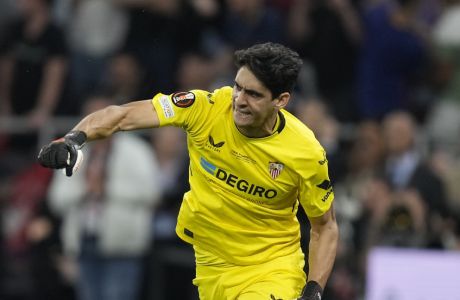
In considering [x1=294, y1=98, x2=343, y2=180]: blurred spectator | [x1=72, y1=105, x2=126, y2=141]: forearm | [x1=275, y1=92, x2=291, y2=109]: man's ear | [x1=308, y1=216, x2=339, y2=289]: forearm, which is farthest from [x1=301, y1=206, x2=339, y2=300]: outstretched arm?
[x1=294, y1=98, x2=343, y2=180]: blurred spectator

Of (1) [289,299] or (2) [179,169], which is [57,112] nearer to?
(2) [179,169]

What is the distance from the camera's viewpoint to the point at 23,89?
13188 millimetres

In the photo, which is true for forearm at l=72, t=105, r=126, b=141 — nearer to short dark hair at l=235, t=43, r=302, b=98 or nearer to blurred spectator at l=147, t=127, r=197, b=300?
short dark hair at l=235, t=43, r=302, b=98

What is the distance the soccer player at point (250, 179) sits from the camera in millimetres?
7074

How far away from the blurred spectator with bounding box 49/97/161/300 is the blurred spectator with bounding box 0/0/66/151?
1.45m

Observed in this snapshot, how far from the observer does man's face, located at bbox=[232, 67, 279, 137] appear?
7.03 m

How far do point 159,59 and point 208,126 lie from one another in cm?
567

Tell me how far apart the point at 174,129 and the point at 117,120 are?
5.34m

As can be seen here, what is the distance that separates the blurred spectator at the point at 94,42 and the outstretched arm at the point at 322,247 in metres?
6.03

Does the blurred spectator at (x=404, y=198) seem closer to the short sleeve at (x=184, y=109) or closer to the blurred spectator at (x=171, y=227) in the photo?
the blurred spectator at (x=171, y=227)

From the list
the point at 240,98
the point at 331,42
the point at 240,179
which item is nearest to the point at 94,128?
the point at 240,98

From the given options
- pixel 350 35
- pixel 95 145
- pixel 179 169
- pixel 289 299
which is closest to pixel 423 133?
pixel 350 35

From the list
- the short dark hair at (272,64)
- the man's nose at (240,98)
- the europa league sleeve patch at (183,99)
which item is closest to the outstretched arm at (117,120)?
the europa league sleeve patch at (183,99)

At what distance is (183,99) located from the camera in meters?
7.24
